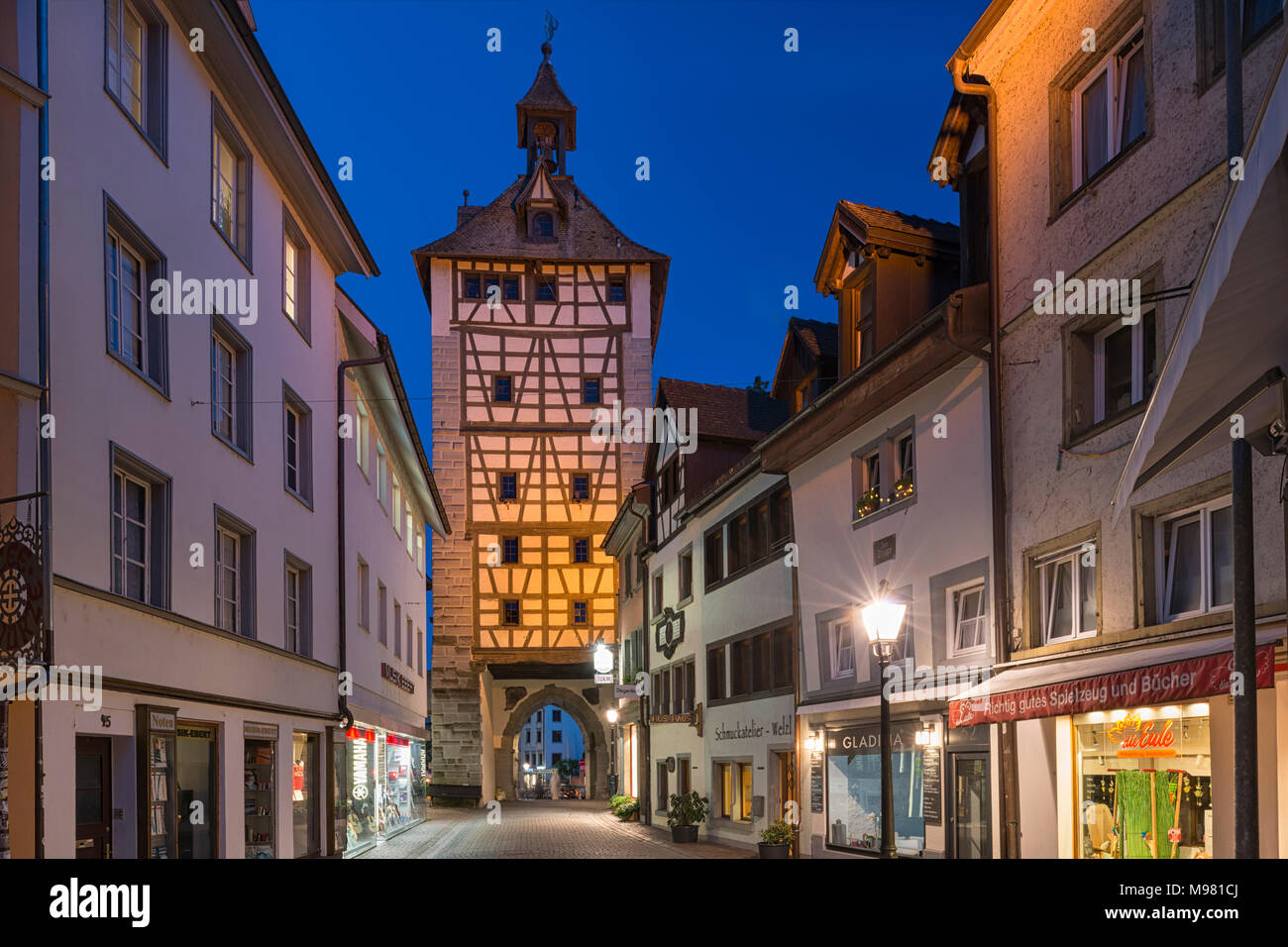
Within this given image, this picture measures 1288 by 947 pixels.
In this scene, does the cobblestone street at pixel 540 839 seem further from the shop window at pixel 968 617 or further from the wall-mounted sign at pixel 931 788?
the shop window at pixel 968 617

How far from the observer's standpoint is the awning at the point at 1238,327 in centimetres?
359

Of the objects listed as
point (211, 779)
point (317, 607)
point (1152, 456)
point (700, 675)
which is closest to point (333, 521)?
point (317, 607)

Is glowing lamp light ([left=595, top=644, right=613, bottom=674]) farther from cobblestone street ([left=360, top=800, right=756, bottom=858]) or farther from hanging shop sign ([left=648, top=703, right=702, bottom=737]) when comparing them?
hanging shop sign ([left=648, top=703, right=702, bottom=737])

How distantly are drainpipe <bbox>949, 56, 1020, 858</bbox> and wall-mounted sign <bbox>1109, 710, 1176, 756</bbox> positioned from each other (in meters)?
2.00

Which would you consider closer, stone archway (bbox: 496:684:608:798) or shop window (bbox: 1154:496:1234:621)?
shop window (bbox: 1154:496:1234:621)

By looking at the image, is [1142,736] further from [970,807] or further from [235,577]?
[235,577]

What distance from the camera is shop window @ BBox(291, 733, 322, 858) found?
18.2 m

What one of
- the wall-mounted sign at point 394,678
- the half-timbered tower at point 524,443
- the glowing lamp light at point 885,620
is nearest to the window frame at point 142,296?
the glowing lamp light at point 885,620

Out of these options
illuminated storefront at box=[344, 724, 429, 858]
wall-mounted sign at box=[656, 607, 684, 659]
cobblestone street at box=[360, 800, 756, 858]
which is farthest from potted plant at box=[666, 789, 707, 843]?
illuminated storefront at box=[344, 724, 429, 858]

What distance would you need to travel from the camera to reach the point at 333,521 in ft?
70.3
